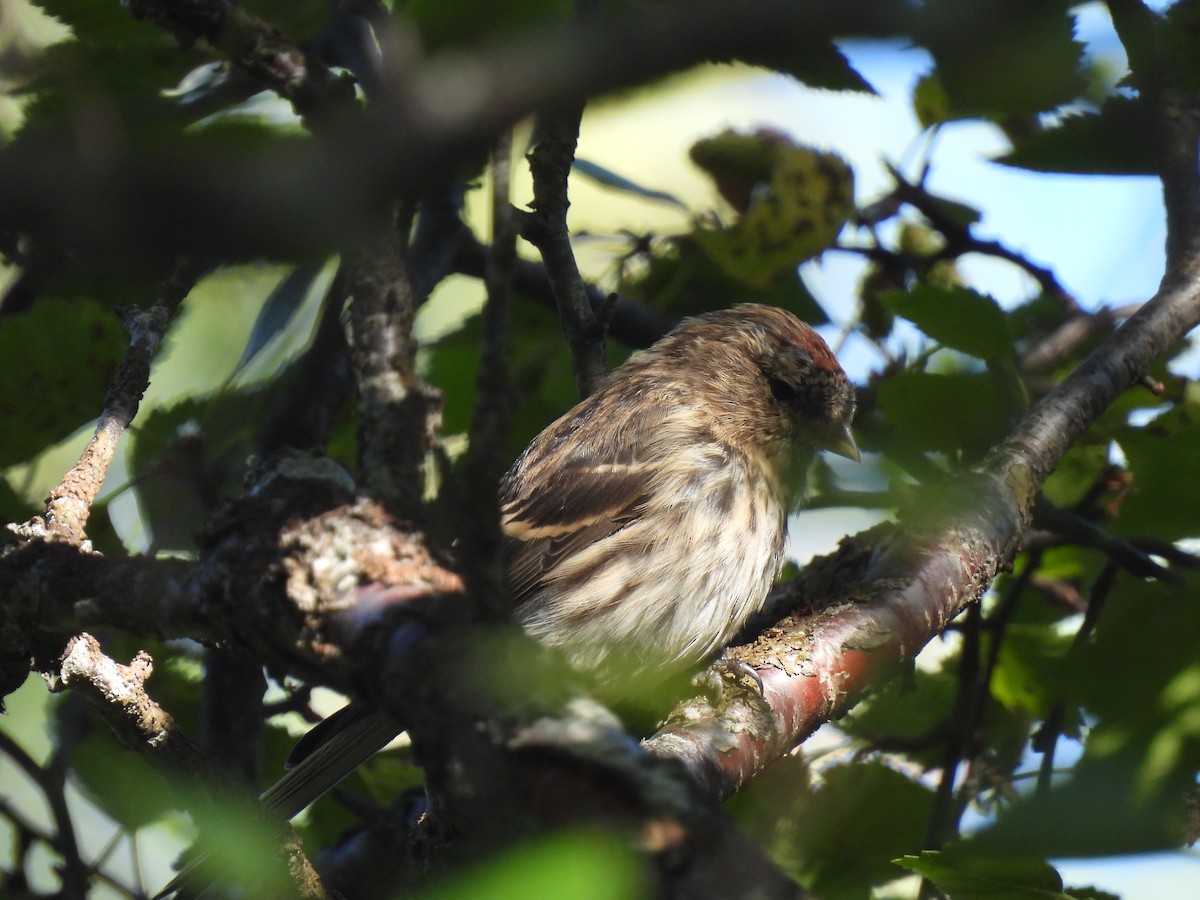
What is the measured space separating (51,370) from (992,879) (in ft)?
8.43

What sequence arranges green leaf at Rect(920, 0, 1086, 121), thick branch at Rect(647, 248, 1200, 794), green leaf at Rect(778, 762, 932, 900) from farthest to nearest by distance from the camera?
green leaf at Rect(778, 762, 932, 900) → thick branch at Rect(647, 248, 1200, 794) → green leaf at Rect(920, 0, 1086, 121)

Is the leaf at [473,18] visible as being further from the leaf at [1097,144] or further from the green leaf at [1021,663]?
the green leaf at [1021,663]

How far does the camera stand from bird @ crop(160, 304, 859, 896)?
3227 mm

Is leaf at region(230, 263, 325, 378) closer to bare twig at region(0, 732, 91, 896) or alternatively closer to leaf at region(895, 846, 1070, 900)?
bare twig at region(0, 732, 91, 896)

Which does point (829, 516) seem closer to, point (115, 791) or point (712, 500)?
point (712, 500)

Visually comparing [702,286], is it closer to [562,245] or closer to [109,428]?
[562,245]

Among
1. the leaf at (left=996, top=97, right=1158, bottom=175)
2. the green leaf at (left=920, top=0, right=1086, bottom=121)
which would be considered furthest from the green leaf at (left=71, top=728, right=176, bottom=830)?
the leaf at (left=996, top=97, right=1158, bottom=175)

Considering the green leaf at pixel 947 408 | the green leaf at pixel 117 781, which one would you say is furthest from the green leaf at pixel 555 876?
the green leaf at pixel 947 408

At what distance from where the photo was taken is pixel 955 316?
2.97m

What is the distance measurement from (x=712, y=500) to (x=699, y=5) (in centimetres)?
273

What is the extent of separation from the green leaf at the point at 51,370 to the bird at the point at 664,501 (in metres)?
1.08

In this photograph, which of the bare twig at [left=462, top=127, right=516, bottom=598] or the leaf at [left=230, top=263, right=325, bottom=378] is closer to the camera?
the bare twig at [left=462, top=127, right=516, bottom=598]

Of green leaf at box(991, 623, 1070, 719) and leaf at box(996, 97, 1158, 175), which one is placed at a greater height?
leaf at box(996, 97, 1158, 175)

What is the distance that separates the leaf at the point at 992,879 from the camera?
1.62 m
